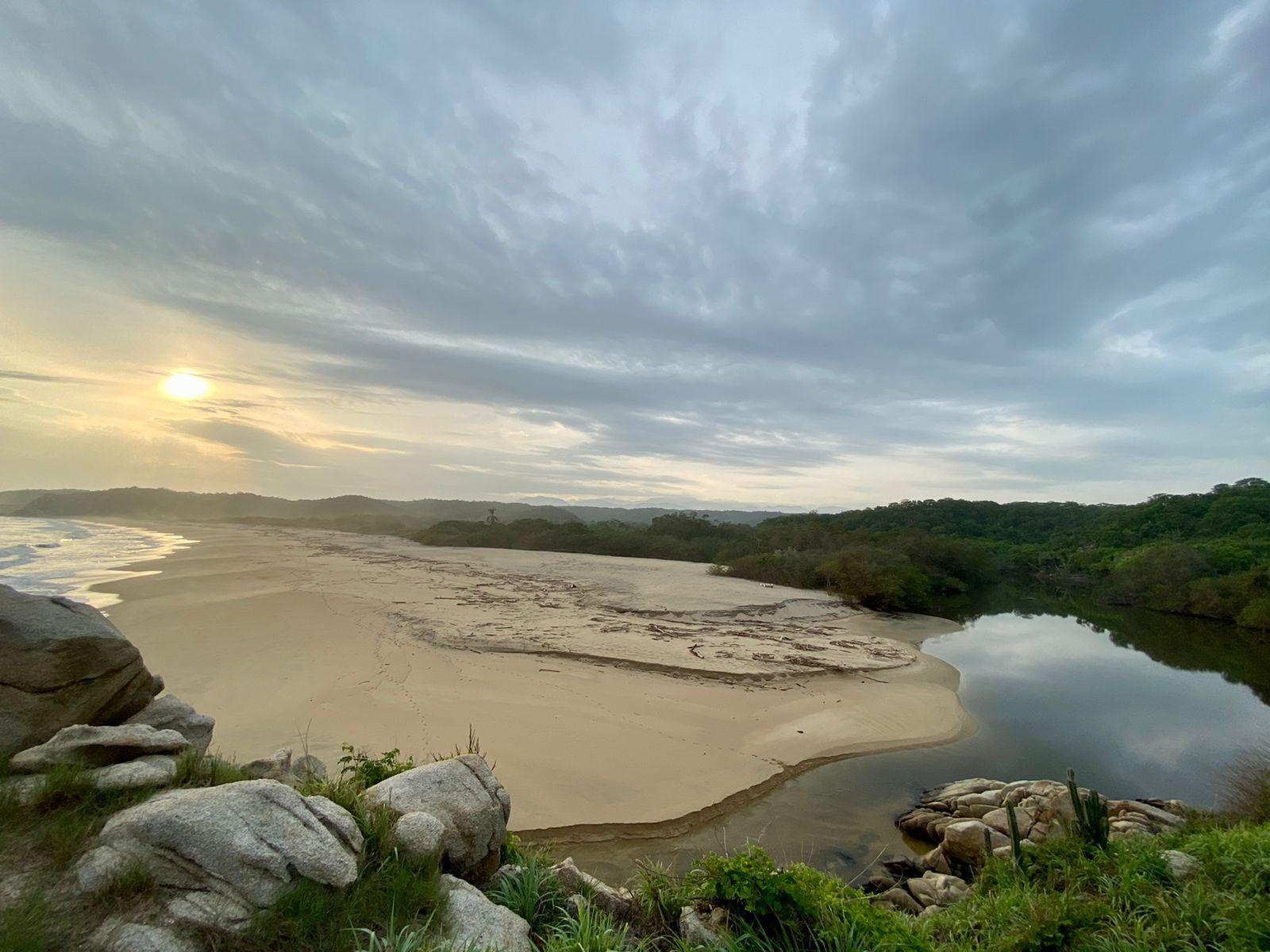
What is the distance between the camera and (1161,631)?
26516 mm

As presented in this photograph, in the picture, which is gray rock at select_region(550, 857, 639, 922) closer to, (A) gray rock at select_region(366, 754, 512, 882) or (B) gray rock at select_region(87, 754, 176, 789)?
(A) gray rock at select_region(366, 754, 512, 882)

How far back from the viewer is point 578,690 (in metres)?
11.6

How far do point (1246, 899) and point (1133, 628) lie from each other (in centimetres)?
3118

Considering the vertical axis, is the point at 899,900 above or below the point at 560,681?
below

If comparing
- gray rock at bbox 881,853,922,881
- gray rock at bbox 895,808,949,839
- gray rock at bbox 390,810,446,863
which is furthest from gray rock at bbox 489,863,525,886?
gray rock at bbox 895,808,949,839

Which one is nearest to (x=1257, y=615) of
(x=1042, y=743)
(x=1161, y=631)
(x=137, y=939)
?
(x=1161, y=631)

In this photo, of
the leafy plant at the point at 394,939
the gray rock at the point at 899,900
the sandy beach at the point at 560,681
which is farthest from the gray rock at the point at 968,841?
the leafy plant at the point at 394,939

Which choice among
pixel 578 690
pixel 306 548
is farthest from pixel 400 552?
pixel 578 690

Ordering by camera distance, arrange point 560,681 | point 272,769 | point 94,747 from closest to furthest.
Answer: point 94,747 → point 272,769 → point 560,681

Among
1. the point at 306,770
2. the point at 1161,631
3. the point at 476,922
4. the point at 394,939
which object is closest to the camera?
the point at 394,939

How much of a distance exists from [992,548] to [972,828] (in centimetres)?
5532

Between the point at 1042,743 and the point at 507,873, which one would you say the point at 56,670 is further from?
the point at 1042,743

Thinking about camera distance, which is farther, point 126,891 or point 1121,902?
point 1121,902

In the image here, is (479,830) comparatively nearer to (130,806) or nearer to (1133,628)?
(130,806)
